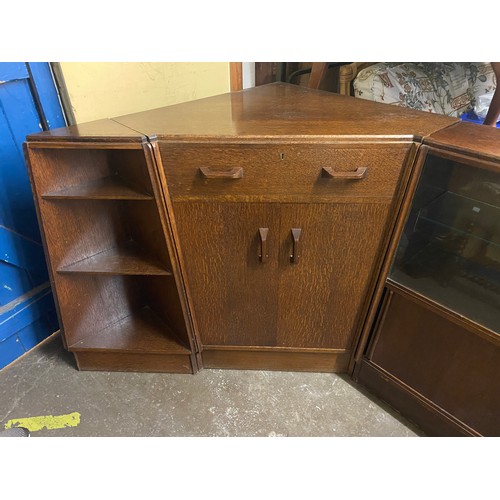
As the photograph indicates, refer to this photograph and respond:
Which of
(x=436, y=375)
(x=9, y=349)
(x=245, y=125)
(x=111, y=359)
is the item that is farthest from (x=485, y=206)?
(x=9, y=349)

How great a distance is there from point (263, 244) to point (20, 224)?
0.96 metres

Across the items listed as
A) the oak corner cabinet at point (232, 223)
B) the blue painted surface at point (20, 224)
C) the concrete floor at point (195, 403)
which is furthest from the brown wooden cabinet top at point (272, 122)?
the concrete floor at point (195, 403)

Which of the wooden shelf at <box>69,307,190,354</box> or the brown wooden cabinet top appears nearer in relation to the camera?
the brown wooden cabinet top

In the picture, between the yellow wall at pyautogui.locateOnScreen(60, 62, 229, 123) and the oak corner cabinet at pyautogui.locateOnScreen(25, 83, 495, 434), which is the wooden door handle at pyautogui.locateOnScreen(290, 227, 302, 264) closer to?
the oak corner cabinet at pyautogui.locateOnScreen(25, 83, 495, 434)

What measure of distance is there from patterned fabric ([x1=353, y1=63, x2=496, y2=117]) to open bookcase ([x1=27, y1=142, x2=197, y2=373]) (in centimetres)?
116

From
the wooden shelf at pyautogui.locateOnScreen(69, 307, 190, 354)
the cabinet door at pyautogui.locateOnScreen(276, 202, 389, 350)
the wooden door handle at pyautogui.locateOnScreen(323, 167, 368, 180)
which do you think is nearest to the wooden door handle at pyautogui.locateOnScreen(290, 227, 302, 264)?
the cabinet door at pyautogui.locateOnScreen(276, 202, 389, 350)

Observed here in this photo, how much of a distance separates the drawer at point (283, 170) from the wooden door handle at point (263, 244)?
98mm

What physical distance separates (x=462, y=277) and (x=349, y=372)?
562 mm

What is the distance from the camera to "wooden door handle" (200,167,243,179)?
0.92 metres

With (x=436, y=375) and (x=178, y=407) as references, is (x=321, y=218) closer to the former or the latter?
(x=436, y=375)

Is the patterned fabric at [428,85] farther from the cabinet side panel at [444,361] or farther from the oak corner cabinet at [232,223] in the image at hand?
the cabinet side panel at [444,361]

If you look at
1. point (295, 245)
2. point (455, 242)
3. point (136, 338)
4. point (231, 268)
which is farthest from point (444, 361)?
point (136, 338)

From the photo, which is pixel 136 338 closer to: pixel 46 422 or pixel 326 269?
pixel 46 422

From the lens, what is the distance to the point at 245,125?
0.99 metres
